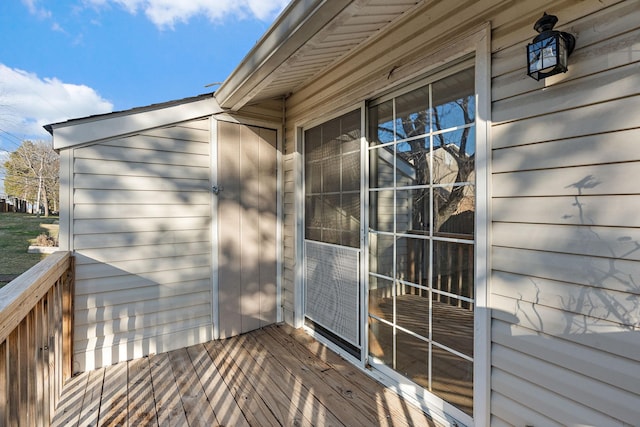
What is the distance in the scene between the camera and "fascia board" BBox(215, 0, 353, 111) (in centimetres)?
156

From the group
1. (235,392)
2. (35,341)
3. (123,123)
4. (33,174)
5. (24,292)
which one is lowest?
(235,392)

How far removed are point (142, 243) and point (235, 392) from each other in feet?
5.01

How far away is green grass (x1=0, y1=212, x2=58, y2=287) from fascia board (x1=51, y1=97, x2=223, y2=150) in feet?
11.4

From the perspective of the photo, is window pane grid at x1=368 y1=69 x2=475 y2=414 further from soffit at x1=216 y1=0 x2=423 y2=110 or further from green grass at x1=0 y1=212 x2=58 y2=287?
green grass at x1=0 y1=212 x2=58 y2=287

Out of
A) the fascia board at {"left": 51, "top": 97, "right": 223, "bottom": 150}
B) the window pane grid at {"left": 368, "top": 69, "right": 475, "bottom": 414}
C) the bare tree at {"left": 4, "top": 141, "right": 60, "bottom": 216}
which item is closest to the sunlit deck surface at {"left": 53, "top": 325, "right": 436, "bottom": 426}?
the window pane grid at {"left": 368, "top": 69, "right": 475, "bottom": 414}

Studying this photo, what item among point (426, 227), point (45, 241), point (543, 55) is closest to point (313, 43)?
point (543, 55)

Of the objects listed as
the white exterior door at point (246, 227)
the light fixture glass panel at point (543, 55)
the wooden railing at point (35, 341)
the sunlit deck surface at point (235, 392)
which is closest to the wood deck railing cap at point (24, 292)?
the wooden railing at point (35, 341)

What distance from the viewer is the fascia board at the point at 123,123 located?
7.86ft

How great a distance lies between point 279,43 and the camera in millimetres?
1879

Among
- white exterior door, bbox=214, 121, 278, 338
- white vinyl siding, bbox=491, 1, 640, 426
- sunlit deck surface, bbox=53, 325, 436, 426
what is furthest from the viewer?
white exterior door, bbox=214, 121, 278, 338

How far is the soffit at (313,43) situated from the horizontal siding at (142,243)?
80 centimetres

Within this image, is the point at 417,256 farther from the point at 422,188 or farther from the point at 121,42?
the point at 121,42

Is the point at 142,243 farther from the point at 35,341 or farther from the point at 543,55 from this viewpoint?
the point at 543,55

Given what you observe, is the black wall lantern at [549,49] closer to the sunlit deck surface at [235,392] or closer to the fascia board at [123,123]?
the sunlit deck surface at [235,392]
